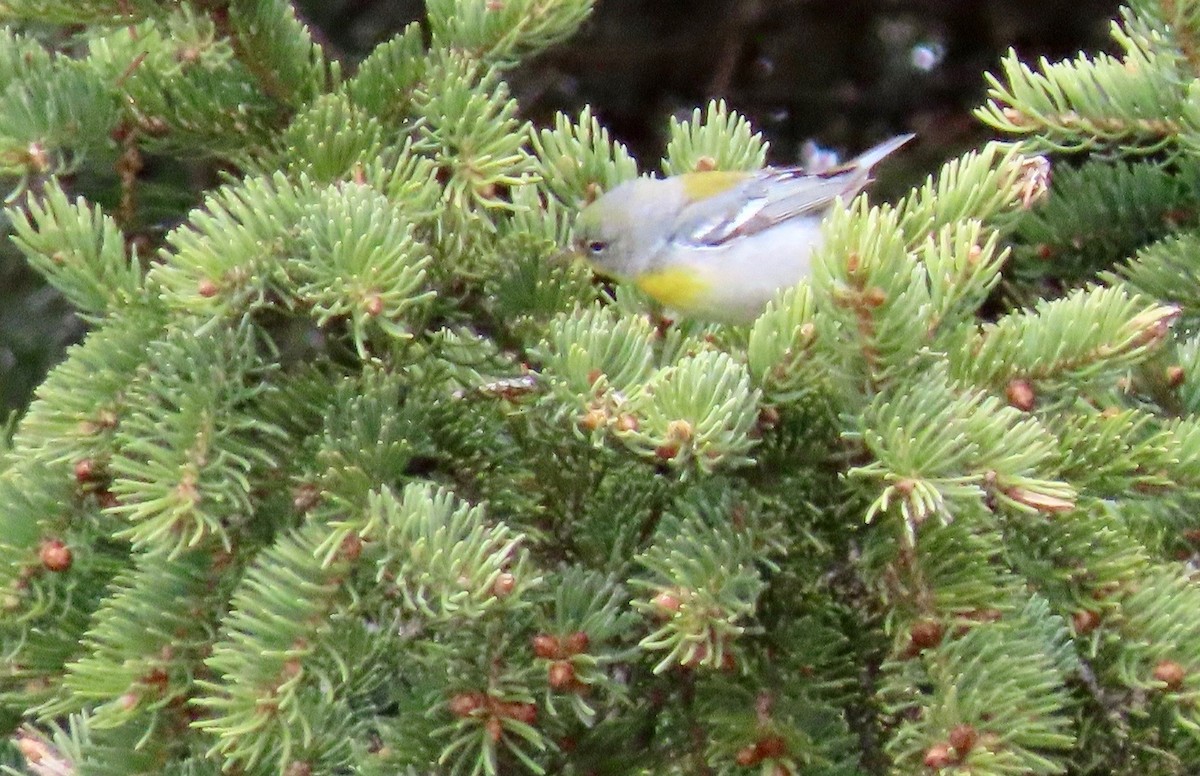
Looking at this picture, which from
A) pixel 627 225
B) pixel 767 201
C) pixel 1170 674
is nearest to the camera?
pixel 1170 674

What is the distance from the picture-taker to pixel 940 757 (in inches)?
37.3

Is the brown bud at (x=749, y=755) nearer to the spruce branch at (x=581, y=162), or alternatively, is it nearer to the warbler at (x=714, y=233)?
the warbler at (x=714, y=233)

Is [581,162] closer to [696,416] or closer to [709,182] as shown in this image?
[709,182]

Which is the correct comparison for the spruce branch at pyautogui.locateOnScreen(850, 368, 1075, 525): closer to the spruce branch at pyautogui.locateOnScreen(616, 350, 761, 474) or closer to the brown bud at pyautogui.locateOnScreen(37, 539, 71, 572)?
the spruce branch at pyautogui.locateOnScreen(616, 350, 761, 474)

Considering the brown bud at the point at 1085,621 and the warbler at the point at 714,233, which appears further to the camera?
the warbler at the point at 714,233

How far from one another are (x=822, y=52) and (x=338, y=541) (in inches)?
106

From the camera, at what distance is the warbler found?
166cm

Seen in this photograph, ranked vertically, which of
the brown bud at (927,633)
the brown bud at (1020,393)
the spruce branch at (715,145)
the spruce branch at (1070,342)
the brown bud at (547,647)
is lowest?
the brown bud at (547,647)

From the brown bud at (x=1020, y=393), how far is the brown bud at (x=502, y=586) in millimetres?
486

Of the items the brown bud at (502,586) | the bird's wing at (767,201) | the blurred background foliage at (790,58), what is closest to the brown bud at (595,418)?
the brown bud at (502,586)

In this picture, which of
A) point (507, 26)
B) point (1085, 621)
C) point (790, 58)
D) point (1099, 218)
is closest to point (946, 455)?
point (1085, 621)

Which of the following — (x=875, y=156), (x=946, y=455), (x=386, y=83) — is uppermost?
(x=875, y=156)

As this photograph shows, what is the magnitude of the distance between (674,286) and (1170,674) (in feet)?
2.93

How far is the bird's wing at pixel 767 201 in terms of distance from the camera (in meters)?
2.02
